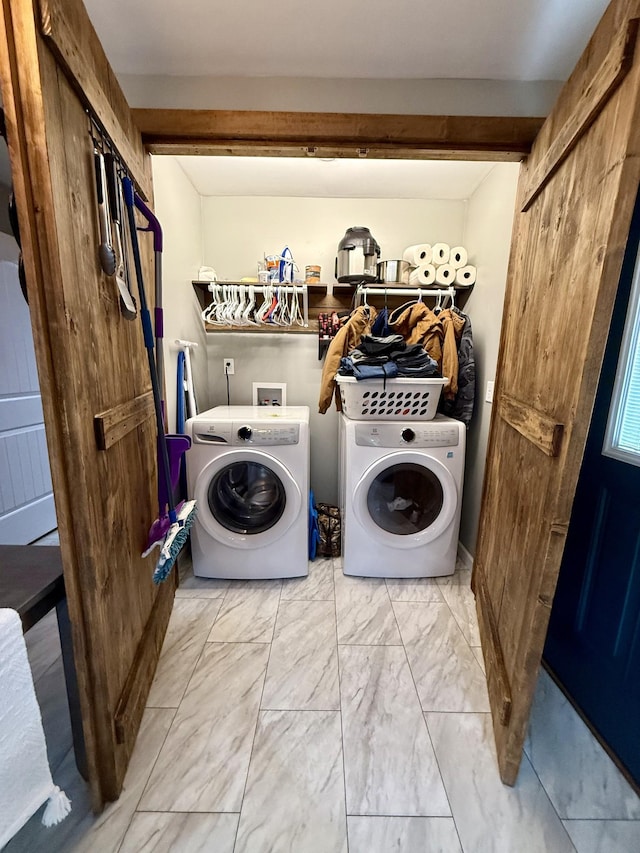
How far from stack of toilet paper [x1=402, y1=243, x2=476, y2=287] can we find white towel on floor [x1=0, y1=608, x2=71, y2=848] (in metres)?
2.33

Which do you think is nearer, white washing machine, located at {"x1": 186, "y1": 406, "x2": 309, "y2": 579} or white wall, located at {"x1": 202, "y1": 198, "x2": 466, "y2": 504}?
white washing machine, located at {"x1": 186, "y1": 406, "x2": 309, "y2": 579}

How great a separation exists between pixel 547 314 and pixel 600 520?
2.46ft

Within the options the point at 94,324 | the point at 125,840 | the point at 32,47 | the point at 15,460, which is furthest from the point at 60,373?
the point at 15,460

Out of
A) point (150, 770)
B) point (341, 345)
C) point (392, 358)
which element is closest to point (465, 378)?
point (392, 358)

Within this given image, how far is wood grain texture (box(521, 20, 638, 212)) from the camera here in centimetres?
69

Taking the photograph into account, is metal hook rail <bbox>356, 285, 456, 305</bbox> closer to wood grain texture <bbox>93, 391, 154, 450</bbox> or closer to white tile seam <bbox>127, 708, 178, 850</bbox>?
wood grain texture <bbox>93, 391, 154, 450</bbox>

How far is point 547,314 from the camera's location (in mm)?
1016

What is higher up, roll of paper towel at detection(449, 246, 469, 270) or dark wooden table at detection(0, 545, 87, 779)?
roll of paper towel at detection(449, 246, 469, 270)

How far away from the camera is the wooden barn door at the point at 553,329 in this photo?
28.4 inches

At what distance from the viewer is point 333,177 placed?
2.06 metres

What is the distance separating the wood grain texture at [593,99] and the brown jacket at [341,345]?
1.04m

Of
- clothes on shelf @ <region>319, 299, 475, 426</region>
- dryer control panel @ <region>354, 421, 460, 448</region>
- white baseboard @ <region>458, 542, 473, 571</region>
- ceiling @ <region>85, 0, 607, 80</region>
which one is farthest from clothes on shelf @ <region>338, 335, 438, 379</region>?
white baseboard @ <region>458, 542, 473, 571</region>

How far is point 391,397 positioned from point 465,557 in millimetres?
1176

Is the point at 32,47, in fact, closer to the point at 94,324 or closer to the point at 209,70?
the point at 94,324
